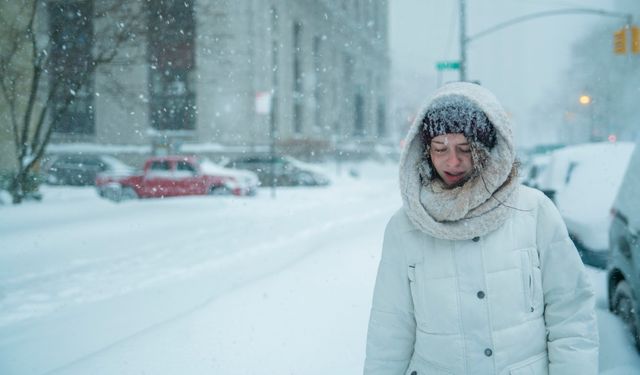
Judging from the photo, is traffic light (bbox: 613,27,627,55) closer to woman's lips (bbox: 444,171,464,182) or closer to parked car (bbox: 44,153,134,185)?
woman's lips (bbox: 444,171,464,182)

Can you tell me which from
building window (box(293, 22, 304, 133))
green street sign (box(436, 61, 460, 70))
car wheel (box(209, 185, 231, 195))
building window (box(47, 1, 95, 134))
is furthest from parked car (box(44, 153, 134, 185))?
green street sign (box(436, 61, 460, 70))

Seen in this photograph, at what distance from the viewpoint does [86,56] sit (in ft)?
22.6

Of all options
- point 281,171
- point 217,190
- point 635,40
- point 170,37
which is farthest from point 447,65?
point 281,171


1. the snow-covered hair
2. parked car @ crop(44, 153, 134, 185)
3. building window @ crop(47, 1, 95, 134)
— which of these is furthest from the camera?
parked car @ crop(44, 153, 134, 185)

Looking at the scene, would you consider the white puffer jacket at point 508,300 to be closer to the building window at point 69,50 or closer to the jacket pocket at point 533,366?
the jacket pocket at point 533,366

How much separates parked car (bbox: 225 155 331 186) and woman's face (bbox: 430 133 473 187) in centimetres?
1925

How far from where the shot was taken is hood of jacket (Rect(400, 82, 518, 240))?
162 cm

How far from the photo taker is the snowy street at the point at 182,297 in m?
3.50

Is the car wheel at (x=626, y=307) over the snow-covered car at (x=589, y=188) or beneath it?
beneath

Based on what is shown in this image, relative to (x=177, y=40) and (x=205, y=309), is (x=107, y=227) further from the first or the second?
(x=205, y=309)

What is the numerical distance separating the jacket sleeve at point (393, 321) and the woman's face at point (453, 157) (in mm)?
282

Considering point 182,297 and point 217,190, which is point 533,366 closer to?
point 182,297

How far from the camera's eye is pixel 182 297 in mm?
5586

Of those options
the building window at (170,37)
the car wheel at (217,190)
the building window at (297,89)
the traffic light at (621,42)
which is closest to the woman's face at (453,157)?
the building window at (170,37)
